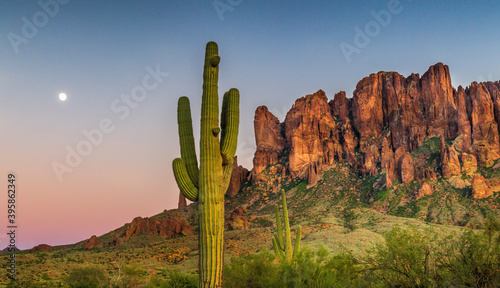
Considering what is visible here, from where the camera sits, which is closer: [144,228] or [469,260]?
[469,260]

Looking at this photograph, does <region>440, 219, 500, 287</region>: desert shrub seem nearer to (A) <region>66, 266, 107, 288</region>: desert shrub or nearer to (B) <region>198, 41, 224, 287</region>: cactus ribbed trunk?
(B) <region>198, 41, 224, 287</region>: cactus ribbed trunk

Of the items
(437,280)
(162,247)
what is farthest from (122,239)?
(437,280)

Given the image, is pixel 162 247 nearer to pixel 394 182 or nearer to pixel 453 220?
pixel 453 220

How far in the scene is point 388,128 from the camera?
104 metres

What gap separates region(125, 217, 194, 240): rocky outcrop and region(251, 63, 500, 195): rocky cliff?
137 ft

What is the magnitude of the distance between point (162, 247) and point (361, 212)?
37901 mm

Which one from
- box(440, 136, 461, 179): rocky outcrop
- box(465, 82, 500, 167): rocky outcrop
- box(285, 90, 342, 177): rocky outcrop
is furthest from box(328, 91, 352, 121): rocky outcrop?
box(440, 136, 461, 179): rocky outcrop

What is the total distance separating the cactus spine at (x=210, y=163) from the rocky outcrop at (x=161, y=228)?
2095 inches

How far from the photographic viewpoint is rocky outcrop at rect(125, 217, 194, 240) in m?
63.1

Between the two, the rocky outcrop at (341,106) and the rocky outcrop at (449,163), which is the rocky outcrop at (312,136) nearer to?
the rocky outcrop at (341,106)

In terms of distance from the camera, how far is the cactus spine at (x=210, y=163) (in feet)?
37.6

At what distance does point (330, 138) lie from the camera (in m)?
111

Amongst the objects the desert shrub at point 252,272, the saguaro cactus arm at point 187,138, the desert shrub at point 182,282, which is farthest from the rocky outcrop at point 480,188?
the saguaro cactus arm at point 187,138

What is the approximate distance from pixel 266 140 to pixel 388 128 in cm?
4046
